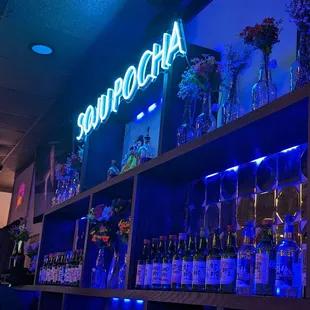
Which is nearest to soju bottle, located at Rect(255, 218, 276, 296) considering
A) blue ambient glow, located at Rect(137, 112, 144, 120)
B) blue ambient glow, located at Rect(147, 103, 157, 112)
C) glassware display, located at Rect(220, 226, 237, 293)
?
glassware display, located at Rect(220, 226, 237, 293)

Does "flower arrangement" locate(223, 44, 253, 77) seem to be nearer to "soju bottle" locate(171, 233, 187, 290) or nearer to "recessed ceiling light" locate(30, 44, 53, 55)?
"soju bottle" locate(171, 233, 187, 290)

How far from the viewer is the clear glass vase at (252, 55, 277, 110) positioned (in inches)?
77.0

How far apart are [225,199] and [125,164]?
0.96 metres

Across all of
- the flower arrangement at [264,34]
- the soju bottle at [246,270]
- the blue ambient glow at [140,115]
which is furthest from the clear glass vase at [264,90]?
the blue ambient glow at [140,115]

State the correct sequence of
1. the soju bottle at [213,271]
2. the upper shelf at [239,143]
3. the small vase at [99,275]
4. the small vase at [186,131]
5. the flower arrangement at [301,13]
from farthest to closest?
1. the small vase at [99,275]
2. the small vase at [186,131]
3. the soju bottle at [213,271]
4. the flower arrangement at [301,13]
5. the upper shelf at [239,143]

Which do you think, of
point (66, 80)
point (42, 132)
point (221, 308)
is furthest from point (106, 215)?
point (42, 132)

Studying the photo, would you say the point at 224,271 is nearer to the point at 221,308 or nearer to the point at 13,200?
the point at 221,308

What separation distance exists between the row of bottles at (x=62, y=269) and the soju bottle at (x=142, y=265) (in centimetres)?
88

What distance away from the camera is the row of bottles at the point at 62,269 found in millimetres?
3264

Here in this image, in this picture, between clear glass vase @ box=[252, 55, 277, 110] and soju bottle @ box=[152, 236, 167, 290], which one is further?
soju bottle @ box=[152, 236, 167, 290]

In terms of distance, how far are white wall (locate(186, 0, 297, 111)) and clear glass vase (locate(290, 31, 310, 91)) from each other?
1.18ft

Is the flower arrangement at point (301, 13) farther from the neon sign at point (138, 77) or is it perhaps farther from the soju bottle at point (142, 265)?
the soju bottle at point (142, 265)

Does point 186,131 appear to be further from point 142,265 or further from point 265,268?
point 265,268

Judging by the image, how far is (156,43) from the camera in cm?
293
